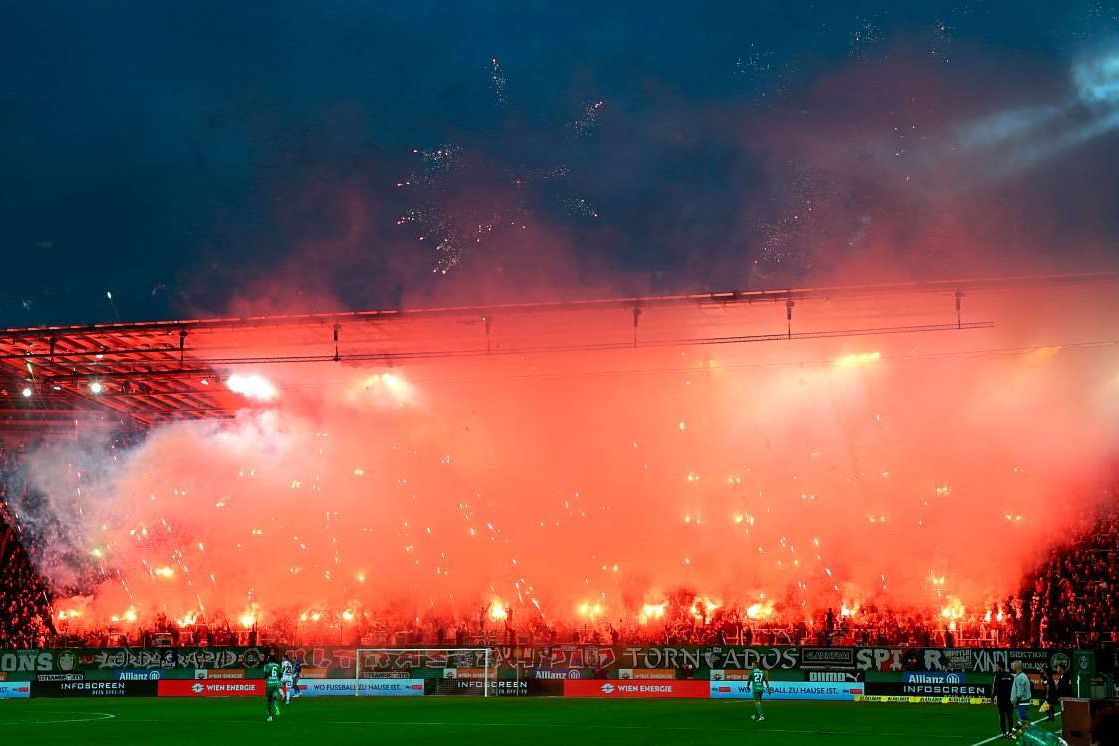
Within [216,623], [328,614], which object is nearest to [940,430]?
[328,614]

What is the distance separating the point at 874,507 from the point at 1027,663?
13503 millimetres

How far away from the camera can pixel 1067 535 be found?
4016cm

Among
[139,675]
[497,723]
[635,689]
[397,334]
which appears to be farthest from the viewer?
[139,675]

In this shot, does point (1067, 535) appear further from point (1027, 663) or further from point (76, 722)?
point (76, 722)

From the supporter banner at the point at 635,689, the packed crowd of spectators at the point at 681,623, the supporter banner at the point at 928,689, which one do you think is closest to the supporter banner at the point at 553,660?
the supporter banner at the point at 635,689

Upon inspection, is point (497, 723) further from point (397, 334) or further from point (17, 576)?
point (17, 576)

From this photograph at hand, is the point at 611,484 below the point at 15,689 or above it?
above

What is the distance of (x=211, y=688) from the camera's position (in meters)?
37.0

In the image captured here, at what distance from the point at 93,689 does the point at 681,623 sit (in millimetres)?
20268

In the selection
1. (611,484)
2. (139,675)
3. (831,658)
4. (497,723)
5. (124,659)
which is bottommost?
(139,675)

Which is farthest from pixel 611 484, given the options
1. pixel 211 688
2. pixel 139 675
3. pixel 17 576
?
pixel 17 576

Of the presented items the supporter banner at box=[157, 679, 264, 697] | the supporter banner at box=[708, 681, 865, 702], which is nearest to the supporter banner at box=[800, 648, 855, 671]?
the supporter banner at box=[708, 681, 865, 702]

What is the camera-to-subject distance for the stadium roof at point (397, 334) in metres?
30.6

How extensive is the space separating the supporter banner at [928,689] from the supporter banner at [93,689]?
75.3ft
